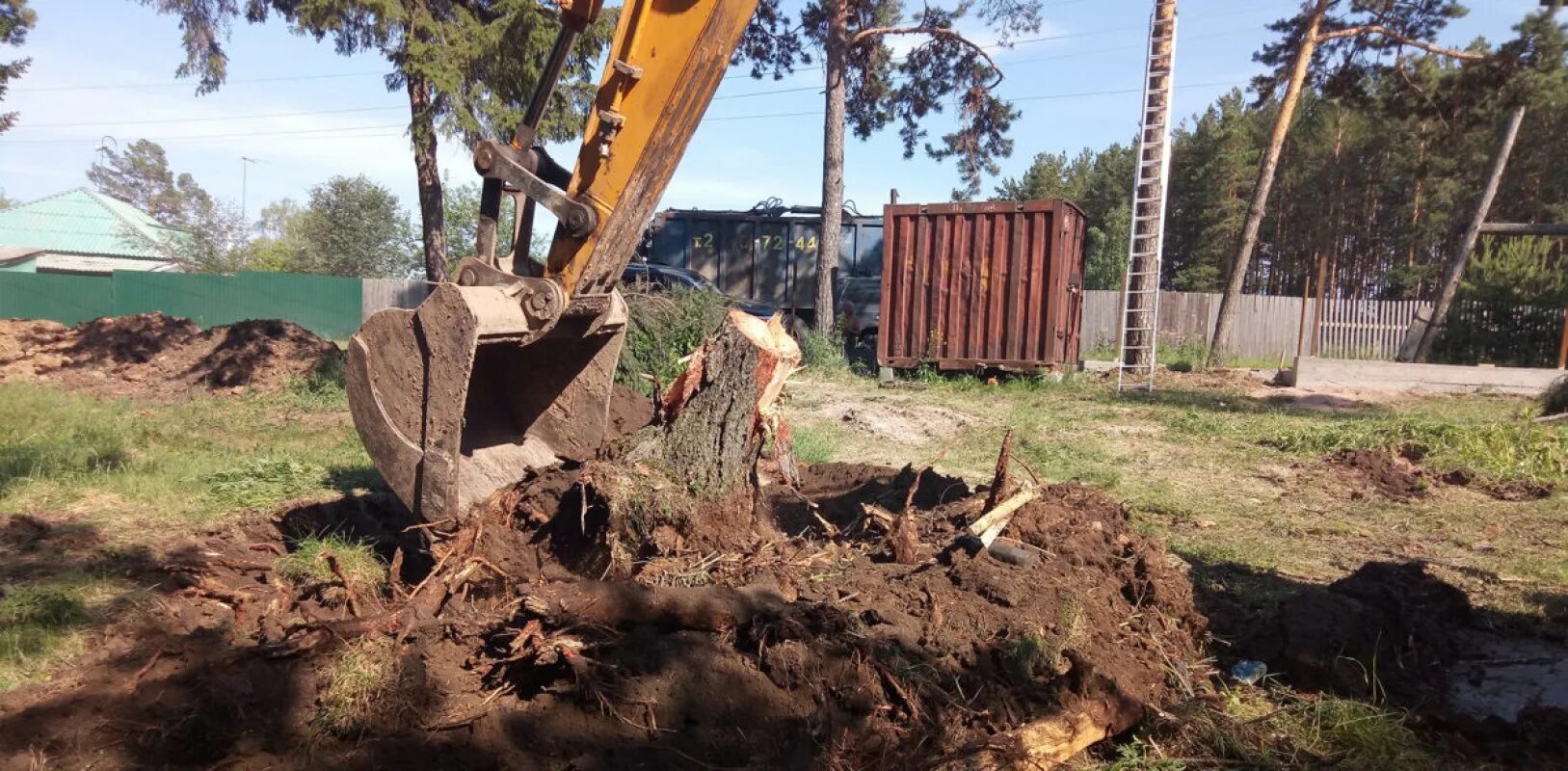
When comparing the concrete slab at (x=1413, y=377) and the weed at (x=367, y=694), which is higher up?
the concrete slab at (x=1413, y=377)

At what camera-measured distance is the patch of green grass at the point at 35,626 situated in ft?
11.7

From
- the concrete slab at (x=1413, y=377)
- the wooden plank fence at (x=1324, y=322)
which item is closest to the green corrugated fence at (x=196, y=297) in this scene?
the wooden plank fence at (x=1324, y=322)

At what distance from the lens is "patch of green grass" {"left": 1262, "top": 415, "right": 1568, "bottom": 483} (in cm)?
866

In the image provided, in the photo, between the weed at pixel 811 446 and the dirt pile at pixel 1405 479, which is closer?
the dirt pile at pixel 1405 479

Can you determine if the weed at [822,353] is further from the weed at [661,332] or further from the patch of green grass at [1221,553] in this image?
the patch of green grass at [1221,553]

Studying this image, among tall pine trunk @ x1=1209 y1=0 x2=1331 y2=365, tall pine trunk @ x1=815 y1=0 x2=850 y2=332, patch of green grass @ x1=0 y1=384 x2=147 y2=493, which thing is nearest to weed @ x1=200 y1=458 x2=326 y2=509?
patch of green grass @ x1=0 y1=384 x2=147 y2=493

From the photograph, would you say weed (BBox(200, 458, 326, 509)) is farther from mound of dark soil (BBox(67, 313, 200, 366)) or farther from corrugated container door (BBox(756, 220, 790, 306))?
corrugated container door (BBox(756, 220, 790, 306))

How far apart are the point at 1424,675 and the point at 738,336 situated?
11.0 ft

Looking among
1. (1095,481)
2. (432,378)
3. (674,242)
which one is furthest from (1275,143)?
(432,378)

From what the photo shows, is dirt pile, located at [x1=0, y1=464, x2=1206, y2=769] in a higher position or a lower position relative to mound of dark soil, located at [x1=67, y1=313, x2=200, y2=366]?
lower

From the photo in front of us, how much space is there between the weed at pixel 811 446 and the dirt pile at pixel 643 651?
327 centimetres

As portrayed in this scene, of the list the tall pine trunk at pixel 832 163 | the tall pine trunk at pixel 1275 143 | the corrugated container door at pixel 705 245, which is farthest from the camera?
the corrugated container door at pixel 705 245

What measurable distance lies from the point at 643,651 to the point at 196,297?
27459mm

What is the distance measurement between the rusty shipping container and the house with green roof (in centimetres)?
3809
